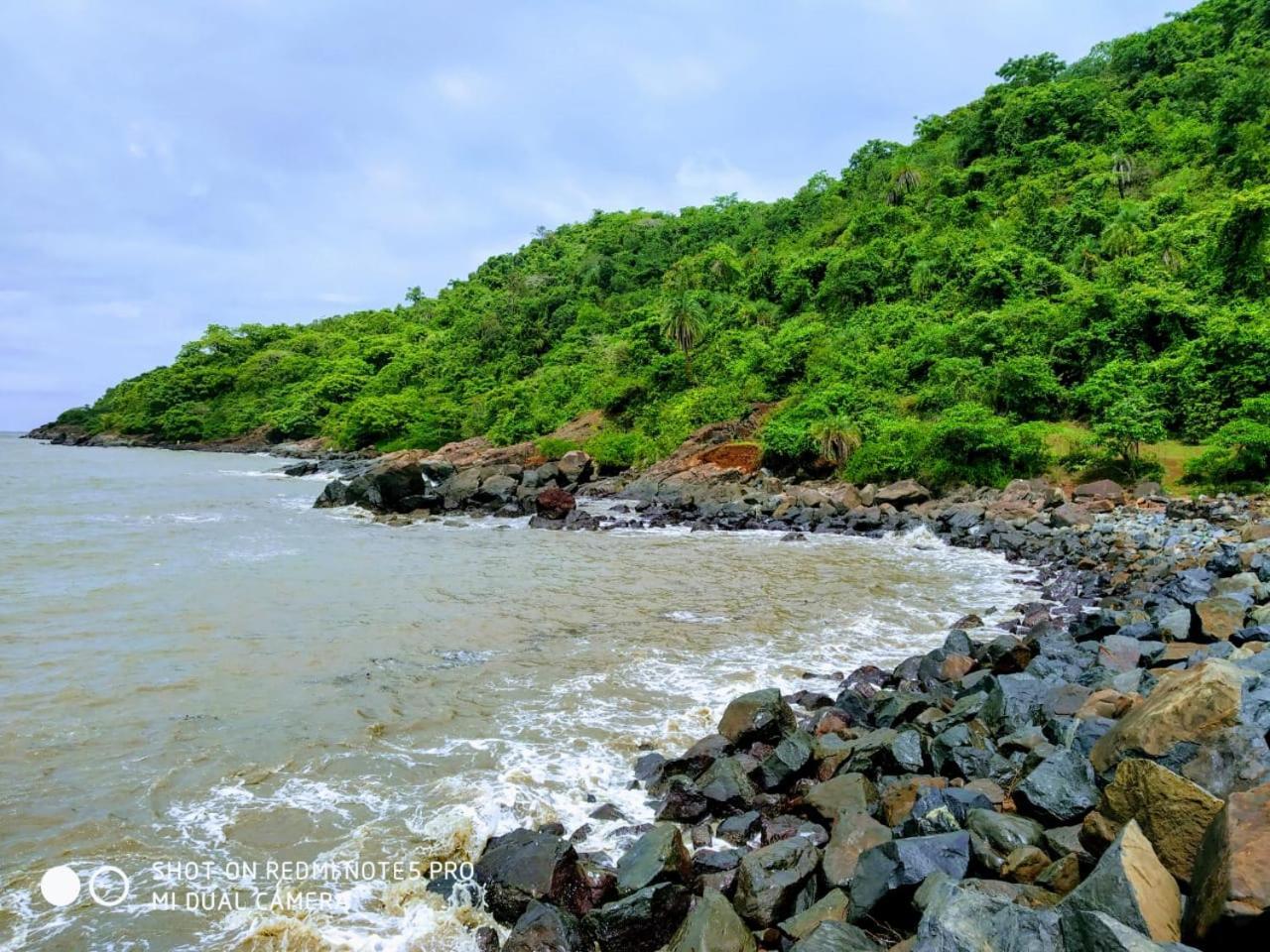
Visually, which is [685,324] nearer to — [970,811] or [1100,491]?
[1100,491]

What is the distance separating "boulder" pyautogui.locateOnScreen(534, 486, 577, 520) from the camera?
27.5 metres

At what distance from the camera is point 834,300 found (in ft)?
145

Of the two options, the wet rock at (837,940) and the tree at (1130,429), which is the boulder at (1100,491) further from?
the wet rock at (837,940)

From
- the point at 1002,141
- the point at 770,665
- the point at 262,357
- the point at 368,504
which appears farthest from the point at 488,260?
the point at 770,665

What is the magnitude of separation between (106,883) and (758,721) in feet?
19.0

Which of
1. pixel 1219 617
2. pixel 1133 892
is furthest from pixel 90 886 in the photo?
pixel 1219 617

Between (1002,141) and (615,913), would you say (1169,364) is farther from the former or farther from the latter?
(1002,141)

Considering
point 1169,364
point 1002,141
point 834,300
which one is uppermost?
point 1002,141

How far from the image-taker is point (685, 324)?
42906 millimetres

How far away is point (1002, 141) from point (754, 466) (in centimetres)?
3798

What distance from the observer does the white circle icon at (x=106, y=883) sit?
542 cm

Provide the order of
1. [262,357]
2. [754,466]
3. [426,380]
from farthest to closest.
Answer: [262,357] → [426,380] → [754,466]

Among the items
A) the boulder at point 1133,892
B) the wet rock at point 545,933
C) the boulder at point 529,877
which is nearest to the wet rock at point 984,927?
the boulder at point 1133,892

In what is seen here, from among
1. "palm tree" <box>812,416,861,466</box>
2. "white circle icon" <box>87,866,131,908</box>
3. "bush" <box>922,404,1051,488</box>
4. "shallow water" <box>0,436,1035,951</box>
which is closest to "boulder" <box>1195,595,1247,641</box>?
"shallow water" <box>0,436,1035,951</box>
